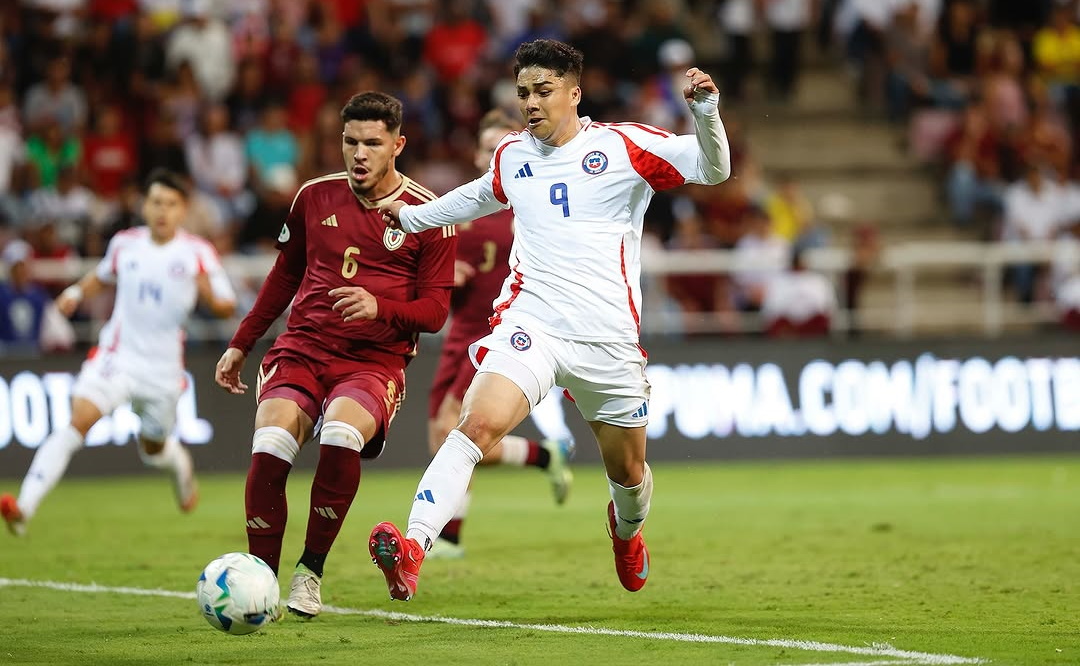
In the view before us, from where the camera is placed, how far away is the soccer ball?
681 centimetres

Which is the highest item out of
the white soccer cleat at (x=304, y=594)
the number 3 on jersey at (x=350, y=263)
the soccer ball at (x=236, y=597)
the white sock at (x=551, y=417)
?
the number 3 on jersey at (x=350, y=263)

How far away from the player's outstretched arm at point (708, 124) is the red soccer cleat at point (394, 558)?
6.97 feet

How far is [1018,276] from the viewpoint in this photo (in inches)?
752

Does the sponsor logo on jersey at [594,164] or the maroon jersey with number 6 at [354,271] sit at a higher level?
the sponsor logo on jersey at [594,164]

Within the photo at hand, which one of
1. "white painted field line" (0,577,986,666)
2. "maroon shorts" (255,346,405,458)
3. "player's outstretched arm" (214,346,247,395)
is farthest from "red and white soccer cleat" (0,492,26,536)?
"maroon shorts" (255,346,405,458)

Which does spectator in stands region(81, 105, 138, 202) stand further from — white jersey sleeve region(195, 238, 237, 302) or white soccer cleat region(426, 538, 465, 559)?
white soccer cleat region(426, 538, 465, 559)

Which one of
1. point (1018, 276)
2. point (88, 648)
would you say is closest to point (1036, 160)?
point (1018, 276)

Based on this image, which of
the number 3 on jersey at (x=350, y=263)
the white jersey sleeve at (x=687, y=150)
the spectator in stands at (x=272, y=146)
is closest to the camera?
the white jersey sleeve at (x=687, y=150)

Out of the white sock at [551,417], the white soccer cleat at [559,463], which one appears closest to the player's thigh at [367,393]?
the white soccer cleat at [559,463]

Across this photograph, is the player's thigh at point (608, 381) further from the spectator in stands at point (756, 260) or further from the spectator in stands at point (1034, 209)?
the spectator in stands at point (1034, 209)

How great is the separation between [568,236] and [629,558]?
5.83ft

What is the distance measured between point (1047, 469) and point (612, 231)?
9.94 metres

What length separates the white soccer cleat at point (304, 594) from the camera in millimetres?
7508

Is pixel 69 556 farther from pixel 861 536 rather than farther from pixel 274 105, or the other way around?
pixel 274 105
